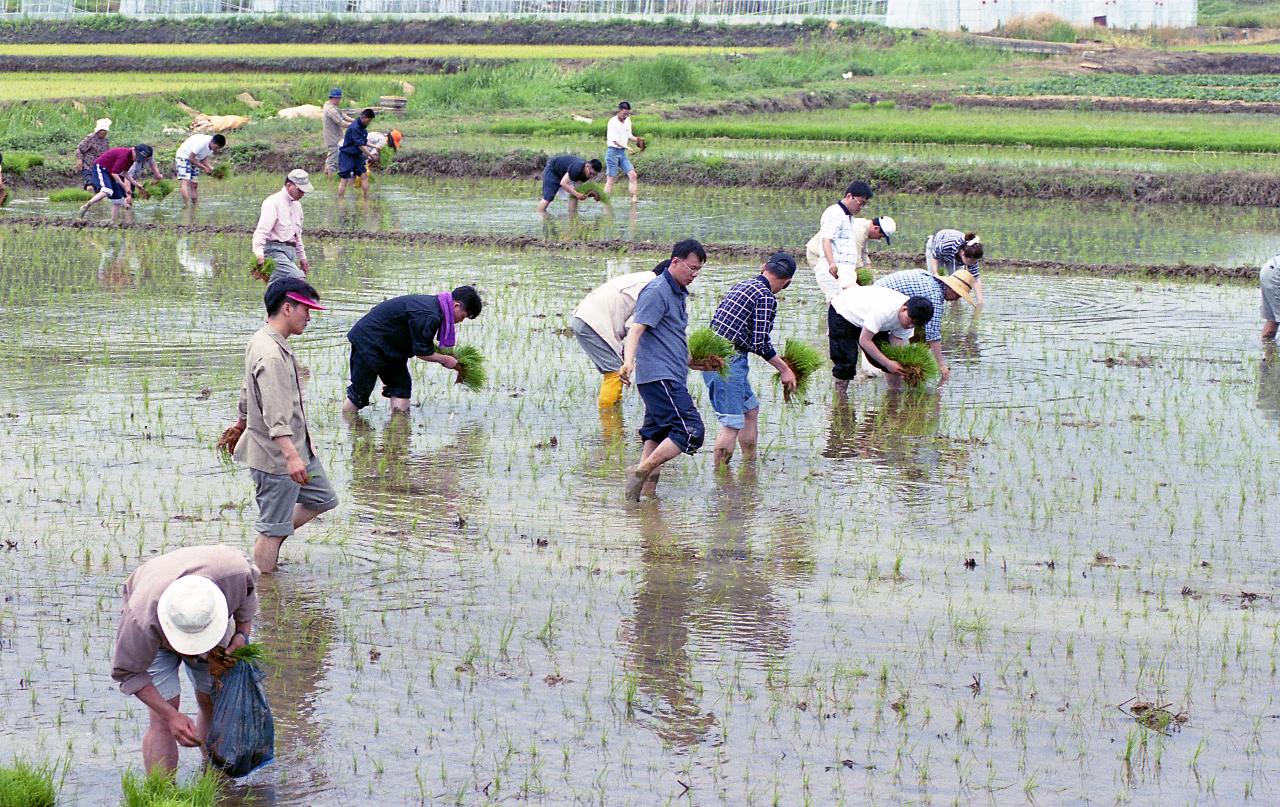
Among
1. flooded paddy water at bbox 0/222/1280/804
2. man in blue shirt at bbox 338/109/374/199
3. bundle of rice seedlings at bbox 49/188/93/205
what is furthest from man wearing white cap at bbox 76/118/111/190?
flooded paddy water at bbox 0/222/1280/804

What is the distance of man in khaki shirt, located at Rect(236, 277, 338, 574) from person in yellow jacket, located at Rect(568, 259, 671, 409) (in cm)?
295

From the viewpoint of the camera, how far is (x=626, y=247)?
16297 millimetres

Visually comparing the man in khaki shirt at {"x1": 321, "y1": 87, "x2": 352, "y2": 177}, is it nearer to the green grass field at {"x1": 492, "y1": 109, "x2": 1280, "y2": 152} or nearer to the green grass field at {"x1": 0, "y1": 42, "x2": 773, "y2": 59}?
the green grass field at {"x1": 492, "y1": 109, "x2": 1280, "y2": 152}

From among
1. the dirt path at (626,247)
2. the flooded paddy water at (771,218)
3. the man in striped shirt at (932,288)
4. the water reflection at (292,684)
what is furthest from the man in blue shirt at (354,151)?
the water reflection at (292,684)

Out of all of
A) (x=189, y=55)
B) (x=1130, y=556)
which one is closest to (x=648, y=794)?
(x=1130, y=556)

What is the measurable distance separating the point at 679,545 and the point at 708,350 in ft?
4.80

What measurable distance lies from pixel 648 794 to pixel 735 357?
13.4ft

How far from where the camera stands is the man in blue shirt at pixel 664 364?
7652 millimetres

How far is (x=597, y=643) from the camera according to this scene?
612 centimetres

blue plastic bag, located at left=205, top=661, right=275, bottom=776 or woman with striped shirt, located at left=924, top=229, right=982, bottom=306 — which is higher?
woman with striped shirt, located at left=924, top=229, right=982, bottom=306

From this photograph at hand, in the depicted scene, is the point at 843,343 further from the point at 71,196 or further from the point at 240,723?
the point at 71,196

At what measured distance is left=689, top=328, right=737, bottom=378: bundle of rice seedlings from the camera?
330 inches

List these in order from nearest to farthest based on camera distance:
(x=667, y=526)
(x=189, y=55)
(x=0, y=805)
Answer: (x=0, y=805)
(x=667, y=526)
(x=189, y=55)

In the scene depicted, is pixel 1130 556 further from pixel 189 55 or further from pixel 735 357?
pixel 189 55
